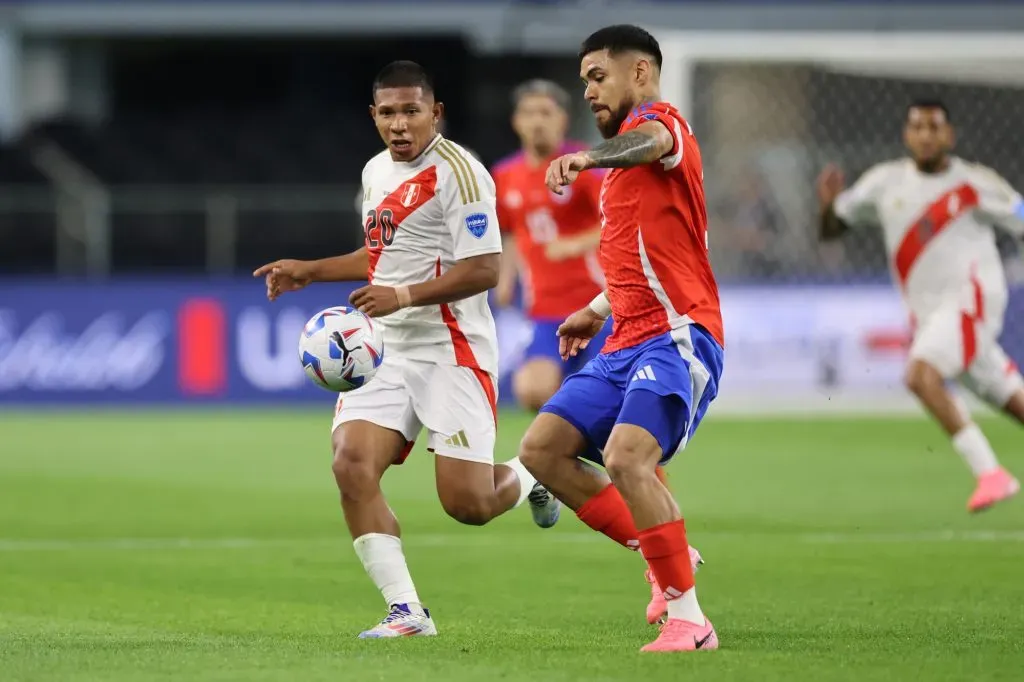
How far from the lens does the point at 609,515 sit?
6754 millimetres

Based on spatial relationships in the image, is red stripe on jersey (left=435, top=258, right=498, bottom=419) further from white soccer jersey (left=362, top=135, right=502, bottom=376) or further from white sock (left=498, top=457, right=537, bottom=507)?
white sock (left=498, top=457, right=537, bottom=507)

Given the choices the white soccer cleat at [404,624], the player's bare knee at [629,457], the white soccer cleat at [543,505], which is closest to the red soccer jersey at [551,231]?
the white soccer cleat at [543,505]

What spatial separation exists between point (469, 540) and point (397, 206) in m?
3.46

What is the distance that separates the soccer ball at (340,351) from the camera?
6.51m

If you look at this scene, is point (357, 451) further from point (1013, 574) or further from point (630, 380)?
point (1013, 574)

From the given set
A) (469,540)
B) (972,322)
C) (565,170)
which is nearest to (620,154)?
(565,170)

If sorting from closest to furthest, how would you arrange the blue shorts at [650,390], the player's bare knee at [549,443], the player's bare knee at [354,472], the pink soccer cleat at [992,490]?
the blue shorts at [650,390] → the player's bare knee at [549,443] → the player's bare knee at [354,472] → the pink soccer cleat at [992,490]

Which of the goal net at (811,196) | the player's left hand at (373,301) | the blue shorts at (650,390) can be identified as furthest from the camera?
the goal net at (811,196)

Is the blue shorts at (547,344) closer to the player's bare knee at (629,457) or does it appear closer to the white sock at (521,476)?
the white sock at (521,476)

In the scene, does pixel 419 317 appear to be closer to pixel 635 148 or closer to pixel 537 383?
pixel 635 148

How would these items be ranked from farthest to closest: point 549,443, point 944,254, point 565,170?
1. point 944,254
2. point 549,443
3. point 565,170

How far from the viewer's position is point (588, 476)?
6.63m

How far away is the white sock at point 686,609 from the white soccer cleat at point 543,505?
175 centimetres

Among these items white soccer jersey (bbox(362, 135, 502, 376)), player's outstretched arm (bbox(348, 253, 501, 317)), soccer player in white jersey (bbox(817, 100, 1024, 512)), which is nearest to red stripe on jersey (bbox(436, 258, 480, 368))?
white soccer jersey (bbox(362, 135, 502, 376))
